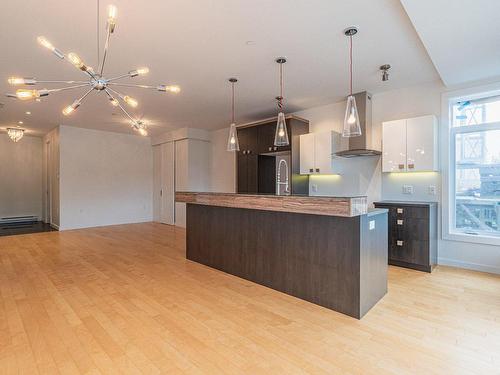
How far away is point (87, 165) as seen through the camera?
25.1 ft

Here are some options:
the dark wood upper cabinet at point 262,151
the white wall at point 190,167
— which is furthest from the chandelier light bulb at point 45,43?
the white wall at point 190,167

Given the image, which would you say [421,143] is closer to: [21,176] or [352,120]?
[352,120]

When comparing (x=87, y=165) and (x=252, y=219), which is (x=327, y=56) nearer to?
(x=252, y=219)

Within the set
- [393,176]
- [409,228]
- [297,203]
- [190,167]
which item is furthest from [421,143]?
[190,167]

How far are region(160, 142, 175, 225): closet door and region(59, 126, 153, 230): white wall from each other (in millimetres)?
661

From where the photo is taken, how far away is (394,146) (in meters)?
4.29

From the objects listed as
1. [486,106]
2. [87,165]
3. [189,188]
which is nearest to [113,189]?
[87,165]

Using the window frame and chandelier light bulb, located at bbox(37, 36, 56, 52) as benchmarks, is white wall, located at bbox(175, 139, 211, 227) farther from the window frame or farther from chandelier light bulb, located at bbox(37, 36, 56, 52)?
the window frame

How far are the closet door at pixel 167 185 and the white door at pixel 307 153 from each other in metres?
4.34

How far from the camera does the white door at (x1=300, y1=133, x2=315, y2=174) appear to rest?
5.10 m

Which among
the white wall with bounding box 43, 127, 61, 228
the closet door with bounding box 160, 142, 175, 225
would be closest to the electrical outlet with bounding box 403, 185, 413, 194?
the closet door with bounding box 160, 142, 175, 225

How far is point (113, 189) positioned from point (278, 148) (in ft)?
17.7

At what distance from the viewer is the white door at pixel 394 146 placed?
422 centimetres

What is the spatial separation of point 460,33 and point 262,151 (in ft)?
11.9
